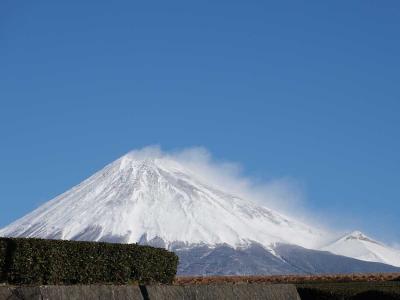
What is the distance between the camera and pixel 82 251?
24438mm

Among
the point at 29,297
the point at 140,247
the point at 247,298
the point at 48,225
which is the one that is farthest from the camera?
the point at 48,225

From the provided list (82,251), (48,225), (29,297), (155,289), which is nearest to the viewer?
(29,297)

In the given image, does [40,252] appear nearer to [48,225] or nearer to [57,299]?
[57,299]

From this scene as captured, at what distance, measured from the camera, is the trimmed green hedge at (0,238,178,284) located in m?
22.8

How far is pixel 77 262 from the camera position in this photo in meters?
24.2

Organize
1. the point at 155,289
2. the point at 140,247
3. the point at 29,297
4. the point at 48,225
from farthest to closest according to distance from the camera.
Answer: the point at 48,225, the point at 140,247, the point at 155,289, the point at 29,297

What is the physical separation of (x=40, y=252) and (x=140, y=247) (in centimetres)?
449

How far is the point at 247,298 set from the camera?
18328 mm

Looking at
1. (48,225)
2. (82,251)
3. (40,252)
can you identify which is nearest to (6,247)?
(40,252)

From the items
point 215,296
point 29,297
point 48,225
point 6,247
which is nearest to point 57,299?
point 29,297

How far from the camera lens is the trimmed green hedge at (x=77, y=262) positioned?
2284 centimetres

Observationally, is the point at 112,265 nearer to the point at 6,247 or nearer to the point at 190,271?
the point at 6,247

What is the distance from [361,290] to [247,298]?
146 inches

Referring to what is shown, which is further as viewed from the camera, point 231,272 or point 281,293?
point 231,272
